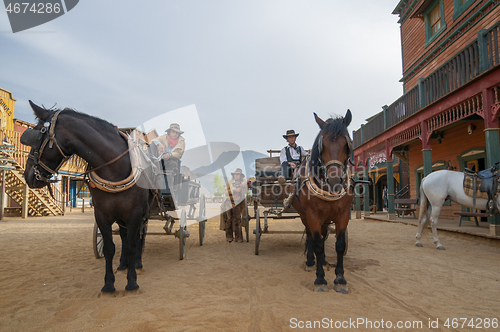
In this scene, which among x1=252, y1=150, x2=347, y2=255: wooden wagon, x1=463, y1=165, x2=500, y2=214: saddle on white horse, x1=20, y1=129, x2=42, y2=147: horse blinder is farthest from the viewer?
x1=463, y1=165, x2=500, y2=214: saddle on white horse

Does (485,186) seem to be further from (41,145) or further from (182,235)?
(41,145)

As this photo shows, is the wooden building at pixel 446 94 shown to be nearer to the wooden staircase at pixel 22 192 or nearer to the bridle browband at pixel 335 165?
the bridle browband at pixel 335 165

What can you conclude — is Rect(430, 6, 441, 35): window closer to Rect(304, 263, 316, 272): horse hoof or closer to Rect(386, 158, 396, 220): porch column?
Rect(386, 158, 396, 220): porch column

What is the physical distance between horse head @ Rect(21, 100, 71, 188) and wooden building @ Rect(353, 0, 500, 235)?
8.59m

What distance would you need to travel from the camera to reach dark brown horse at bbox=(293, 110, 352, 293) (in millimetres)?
3299

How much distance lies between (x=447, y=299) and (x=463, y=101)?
21.8ft

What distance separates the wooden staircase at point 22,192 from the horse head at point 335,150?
15505 mm

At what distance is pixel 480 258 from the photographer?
543cm

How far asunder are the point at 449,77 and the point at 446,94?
129 cm

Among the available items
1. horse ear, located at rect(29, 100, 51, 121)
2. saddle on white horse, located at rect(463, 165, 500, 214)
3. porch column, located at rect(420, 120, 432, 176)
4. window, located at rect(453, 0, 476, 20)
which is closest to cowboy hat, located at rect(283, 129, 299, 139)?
horse ear, located at rect(29, 100, 51, 121)

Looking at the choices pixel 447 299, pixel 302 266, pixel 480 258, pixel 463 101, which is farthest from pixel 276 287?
pixel 463 101

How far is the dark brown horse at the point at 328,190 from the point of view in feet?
10.8

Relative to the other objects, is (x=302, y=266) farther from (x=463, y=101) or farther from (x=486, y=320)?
(x=463, y=101)

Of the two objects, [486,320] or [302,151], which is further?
[302,151]
